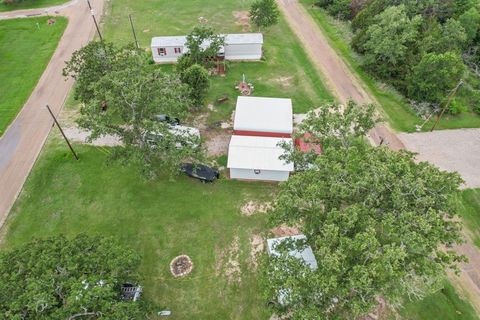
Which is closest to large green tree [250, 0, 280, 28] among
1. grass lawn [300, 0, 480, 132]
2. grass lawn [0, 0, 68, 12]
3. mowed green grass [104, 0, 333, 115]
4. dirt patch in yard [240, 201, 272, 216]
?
mowed green grass [104, 0, 333, 115]

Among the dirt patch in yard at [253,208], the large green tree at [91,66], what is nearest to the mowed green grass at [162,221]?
the dirt patch in yard at [253,208]

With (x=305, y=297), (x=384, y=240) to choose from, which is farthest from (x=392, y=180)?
(x=305, y=297)

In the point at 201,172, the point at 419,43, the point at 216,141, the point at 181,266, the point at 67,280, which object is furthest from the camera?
the point at 419,43

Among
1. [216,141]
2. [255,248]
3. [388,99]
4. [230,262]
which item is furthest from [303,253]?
[388,99]

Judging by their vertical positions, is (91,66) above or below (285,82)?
above

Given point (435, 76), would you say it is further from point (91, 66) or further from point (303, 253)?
point (91, 66)

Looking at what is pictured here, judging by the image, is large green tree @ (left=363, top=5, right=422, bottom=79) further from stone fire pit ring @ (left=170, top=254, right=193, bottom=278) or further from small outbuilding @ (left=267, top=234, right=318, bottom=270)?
stone fire pit ring @ (left=170, top=254, right=193, bottom=278)
